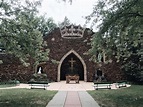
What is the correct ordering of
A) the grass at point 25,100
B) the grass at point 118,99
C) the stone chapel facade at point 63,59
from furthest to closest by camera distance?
the stone chapel facade at point 63,59 < the grass at point 118,99 < the grass at point 25,100

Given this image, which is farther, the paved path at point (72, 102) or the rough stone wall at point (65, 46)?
the rough stone wall at point (65, 46)

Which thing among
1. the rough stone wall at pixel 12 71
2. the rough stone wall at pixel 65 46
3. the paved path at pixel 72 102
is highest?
the rough stone wall at pixel 65 46

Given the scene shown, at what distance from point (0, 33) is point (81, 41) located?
1728 centimetres

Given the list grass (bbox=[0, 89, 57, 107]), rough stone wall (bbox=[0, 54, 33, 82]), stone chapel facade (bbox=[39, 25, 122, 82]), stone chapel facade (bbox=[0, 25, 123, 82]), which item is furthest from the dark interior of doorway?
grass (bbox=[0, 89, 57, 107])

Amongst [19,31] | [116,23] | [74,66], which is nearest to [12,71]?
[74,66]

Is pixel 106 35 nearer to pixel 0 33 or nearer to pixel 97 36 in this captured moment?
pixel 97 36

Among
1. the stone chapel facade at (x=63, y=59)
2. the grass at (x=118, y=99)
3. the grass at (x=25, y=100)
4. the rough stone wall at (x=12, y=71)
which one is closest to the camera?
the grass at (x=25, y=100)

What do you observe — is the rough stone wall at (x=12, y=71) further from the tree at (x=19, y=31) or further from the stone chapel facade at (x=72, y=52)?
the tree at (x=19, y=31)

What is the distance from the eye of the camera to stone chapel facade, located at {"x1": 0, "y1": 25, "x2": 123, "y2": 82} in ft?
80.4

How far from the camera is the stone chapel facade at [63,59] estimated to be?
24.5 metres

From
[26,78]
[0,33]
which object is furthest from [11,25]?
[26,78]

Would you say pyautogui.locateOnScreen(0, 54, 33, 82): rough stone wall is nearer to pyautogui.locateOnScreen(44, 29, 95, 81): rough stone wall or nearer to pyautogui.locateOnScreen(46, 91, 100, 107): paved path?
pyautogui.locateOnScreen(44, 29, 95, 81): rough stone wall

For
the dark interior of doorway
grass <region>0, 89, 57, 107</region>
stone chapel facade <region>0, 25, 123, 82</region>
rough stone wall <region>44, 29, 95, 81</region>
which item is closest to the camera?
grass <region>0, 89, 57, 107</region>

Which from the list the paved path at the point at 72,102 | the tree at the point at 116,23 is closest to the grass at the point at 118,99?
the paved path at the point at 72,102
